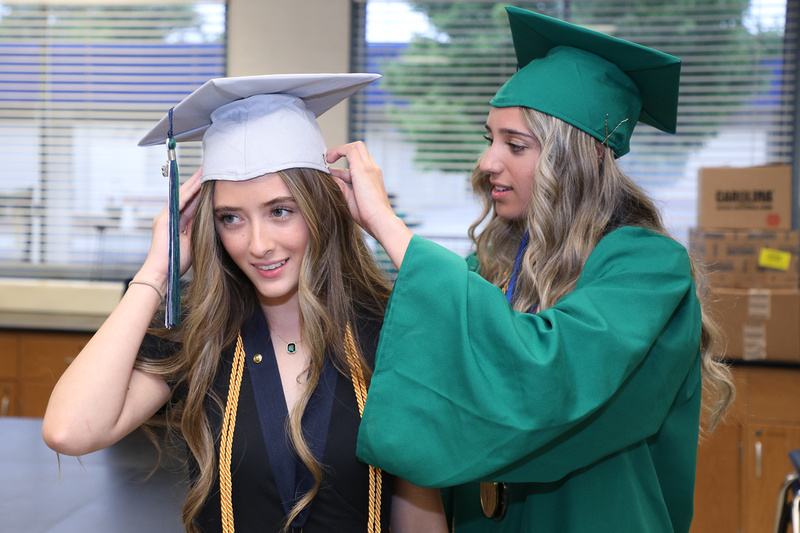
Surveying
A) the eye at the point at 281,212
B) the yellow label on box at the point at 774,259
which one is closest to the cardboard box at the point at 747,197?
the yellow label on box at the point at 774,259

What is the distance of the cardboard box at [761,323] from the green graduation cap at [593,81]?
185cm

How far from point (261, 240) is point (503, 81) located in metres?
3.01

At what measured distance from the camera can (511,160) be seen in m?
1.40

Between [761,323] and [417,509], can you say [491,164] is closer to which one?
[417,509]

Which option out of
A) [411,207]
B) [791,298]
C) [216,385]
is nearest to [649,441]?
[216,385]

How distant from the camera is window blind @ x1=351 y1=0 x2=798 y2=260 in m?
3.69

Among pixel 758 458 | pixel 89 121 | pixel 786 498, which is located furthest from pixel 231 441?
pixel 89 121

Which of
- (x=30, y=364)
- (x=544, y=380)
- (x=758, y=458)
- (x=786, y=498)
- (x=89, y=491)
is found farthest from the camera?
(x=30, y=364)

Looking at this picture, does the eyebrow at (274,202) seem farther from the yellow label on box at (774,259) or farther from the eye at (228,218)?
the yellow label on box at (774,259)

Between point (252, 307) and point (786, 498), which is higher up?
point (252, 307)

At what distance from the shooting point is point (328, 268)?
1339 mm

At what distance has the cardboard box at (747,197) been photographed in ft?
10.3

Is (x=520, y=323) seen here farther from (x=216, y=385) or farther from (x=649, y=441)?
(x=216, y=385)

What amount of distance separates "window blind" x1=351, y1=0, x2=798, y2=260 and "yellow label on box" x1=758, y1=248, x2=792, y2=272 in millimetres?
643
